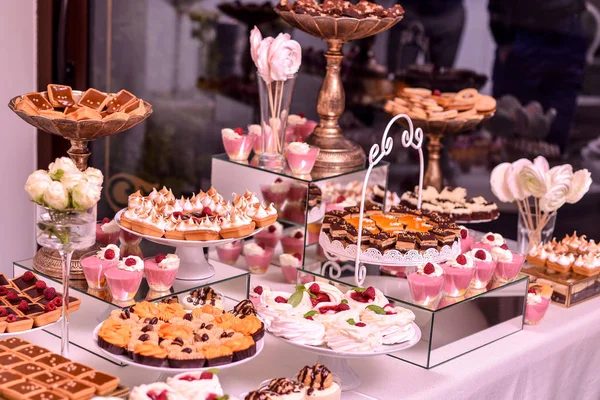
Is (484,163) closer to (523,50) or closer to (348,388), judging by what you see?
(523,50)

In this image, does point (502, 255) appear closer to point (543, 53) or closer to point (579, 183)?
point (579, 183)

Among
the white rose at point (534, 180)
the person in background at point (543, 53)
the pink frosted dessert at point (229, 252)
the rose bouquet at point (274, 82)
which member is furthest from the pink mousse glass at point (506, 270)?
the person in background at point (543, 53)

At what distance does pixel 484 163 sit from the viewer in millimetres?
4973

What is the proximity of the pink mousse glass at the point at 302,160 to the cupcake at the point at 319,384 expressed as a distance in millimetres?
1072

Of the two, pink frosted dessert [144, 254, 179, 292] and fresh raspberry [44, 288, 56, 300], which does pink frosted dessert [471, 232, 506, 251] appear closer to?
pink frosted dessert [144, 254, 179, 292]

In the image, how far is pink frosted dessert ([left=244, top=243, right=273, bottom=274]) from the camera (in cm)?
311

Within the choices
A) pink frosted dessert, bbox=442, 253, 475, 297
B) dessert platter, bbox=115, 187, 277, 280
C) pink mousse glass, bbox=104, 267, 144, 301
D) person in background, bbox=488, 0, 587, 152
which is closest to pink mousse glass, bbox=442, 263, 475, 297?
pink frosted dessert, bbox=442, 253, 475, 297

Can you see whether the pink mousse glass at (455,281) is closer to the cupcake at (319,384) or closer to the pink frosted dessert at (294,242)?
the cupcake at (319,384)

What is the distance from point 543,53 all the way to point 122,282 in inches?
128

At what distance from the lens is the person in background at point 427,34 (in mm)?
4949

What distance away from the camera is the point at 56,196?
1.98 m

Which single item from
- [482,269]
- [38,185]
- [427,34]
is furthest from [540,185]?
[427,34]

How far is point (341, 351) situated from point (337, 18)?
4.43ft

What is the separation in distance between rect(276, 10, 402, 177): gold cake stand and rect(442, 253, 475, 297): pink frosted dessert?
694mm
